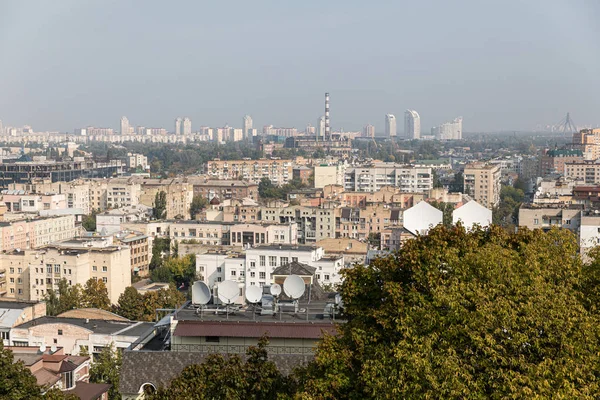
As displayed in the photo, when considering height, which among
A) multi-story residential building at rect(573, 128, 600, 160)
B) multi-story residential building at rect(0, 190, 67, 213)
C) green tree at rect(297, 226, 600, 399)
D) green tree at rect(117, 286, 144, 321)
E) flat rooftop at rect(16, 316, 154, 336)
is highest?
multi-story residential building at rect(573, 128, 600, 160)

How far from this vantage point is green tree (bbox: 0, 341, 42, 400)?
668 cm

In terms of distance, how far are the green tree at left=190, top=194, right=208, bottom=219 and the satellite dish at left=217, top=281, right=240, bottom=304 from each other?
2379 cm

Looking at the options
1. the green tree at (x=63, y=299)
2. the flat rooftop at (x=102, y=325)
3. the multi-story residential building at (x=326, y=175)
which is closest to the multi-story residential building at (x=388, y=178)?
the multi-story residential building at (x=326, y=175)

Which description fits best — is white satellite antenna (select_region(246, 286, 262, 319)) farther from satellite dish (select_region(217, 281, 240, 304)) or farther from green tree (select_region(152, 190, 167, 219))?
green tree (select_region(152, 190, 167, 219))

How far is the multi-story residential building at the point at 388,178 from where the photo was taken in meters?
36.2

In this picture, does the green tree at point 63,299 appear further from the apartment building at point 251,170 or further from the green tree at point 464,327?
the apartment building at point 251,170

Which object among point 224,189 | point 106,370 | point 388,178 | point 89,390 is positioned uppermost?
point 388,178

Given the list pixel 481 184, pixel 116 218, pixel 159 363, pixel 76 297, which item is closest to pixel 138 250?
pixel 116 218

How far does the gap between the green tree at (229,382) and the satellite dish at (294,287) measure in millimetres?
1972

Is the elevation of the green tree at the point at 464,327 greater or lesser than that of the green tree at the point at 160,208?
greater

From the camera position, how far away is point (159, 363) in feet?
22.1

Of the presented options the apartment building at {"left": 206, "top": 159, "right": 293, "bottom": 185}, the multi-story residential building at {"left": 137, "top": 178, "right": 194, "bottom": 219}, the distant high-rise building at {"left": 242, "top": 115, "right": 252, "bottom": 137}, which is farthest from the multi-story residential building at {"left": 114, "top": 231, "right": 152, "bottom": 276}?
the distant high-rise building at {"left": 242, "top": 115, "right": 252, "bottom": 137}

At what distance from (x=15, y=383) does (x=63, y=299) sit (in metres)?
7.92

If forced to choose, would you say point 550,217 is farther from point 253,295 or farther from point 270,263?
point 253,295
